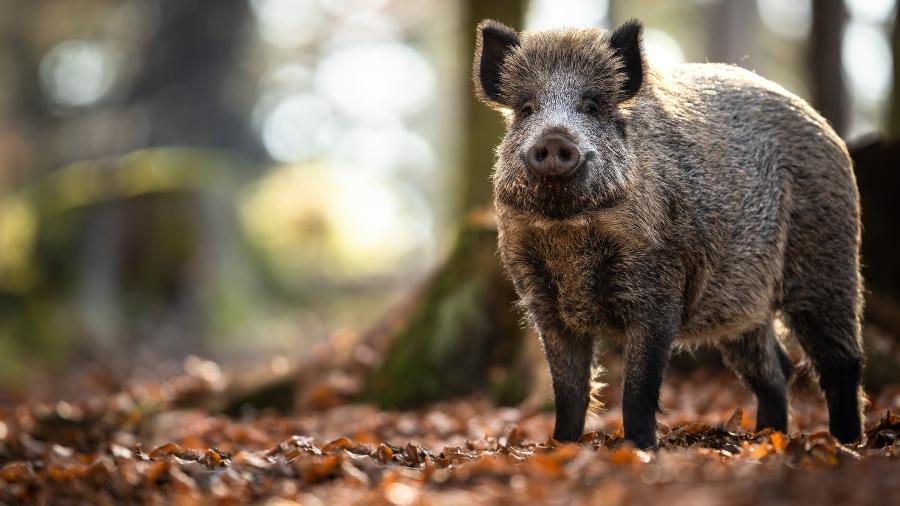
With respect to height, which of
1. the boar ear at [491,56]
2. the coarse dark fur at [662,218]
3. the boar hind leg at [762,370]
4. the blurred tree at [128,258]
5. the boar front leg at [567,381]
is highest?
the boar ear at [491,56]

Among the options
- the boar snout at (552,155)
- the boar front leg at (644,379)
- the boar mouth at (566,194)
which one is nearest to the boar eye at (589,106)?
the boar mouth at (566,194)

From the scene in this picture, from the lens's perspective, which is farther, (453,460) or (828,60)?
(828,60)

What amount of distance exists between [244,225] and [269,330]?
175 centimetres

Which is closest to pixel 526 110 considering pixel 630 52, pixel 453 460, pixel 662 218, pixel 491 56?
pixel 491 56

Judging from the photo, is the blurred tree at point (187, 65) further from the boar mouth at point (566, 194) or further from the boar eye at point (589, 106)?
the boar mouth at point (566, 194)

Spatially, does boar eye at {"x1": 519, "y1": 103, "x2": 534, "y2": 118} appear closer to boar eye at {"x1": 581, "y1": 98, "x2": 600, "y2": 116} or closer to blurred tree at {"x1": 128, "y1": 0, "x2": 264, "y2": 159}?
boar eye at {"x1": 581, "y1": 98, "x2": 600, "y2": 116}

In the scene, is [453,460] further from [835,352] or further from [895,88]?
[895,88]

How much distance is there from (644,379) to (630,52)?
165 cm

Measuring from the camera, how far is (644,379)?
5047 mm

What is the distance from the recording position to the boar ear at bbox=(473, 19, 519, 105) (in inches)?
216

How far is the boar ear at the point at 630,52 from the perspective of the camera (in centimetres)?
524

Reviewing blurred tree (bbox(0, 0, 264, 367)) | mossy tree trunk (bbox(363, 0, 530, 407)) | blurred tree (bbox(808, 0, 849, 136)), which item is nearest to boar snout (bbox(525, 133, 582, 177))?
mossy tree trunk (bbox(363, 0, 530, 407))

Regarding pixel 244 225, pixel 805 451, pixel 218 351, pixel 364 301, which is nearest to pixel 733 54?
pixel 364 301

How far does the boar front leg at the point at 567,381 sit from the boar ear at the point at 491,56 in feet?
4.23
